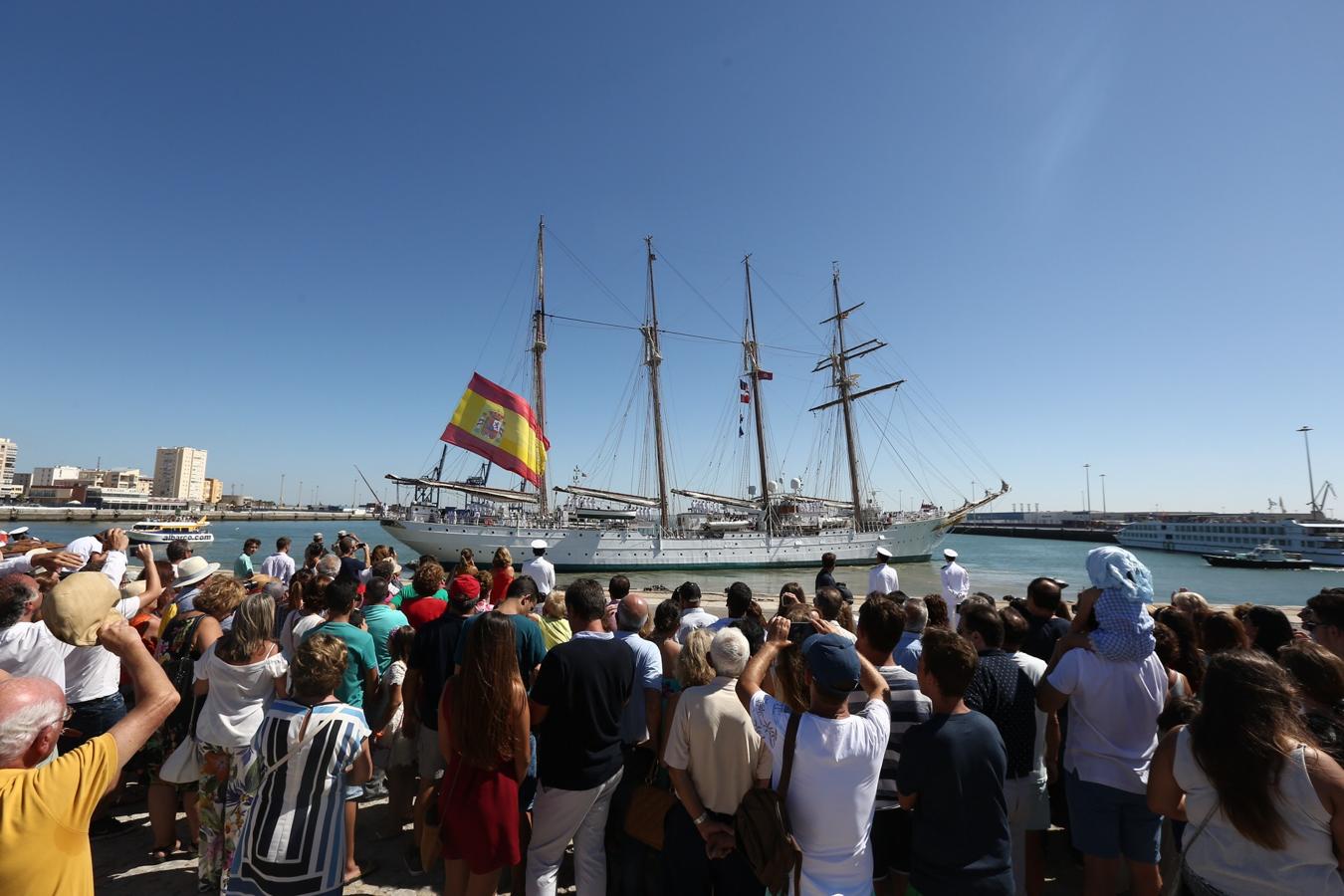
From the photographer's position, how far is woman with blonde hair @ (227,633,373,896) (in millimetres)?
2596

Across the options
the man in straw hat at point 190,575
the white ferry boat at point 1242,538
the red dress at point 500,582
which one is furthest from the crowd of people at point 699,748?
the white ferry boat at point 1242,538

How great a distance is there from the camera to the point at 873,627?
3191mm

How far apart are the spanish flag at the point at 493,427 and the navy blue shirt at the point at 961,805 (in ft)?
106

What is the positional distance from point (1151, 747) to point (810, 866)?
84.2 inches

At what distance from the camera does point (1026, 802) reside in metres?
3.30

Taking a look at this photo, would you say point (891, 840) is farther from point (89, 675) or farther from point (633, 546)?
point (633, 546)

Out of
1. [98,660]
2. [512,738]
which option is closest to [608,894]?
[512,738]

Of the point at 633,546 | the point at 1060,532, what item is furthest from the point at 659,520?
the point at 1060,532

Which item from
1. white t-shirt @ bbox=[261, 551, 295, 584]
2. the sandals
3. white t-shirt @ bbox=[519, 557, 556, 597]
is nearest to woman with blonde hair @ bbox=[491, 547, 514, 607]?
white t-shirt @ bbox=[519, 557, 556, 597]

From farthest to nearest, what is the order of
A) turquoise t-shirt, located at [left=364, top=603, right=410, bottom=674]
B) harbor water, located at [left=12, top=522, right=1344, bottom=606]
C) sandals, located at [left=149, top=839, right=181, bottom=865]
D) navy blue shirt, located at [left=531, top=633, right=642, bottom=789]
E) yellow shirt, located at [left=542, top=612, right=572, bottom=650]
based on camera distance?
harbor water, located at [left=12, top=522, right=1344, bottom=606]
turquoise t-shirt, located at [left=364, top=603, right=410, bottom=674]
yellow shirt, located at [left=542, top=612, right=572, bottom=650]
sandals, located at [left=149, top=839, right=181, bottom=865]
navy blue shirt, located at [left=531, top=633, right=642, bottom=789]

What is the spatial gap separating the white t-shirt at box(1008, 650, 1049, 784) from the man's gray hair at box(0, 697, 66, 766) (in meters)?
4.38

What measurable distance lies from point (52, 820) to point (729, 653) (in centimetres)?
250

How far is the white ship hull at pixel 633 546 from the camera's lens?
3369cm

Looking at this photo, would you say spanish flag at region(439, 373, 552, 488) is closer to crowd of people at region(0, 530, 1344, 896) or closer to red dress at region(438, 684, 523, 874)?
crowd of people at region(0, 530, 1344, 896)
